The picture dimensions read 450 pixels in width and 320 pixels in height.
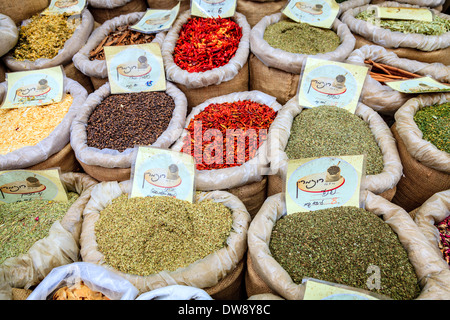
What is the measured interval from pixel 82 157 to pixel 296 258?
1.21 meters

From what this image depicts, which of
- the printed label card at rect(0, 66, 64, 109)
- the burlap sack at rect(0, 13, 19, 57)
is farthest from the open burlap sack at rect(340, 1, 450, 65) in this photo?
the burlap sack at rect(0, 13, 19, 57)

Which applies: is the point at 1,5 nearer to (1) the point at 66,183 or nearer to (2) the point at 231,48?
(1) the point at 66,183

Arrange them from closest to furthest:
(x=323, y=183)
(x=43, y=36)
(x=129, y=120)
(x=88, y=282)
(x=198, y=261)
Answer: (x=88, y=282), (x=198, y=261), (x=323, y=183), (x=129, y=120), (x=43, y=36)

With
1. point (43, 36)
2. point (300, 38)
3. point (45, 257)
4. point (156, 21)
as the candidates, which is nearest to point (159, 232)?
point (45, 257)

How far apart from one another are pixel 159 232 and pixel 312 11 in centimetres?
197

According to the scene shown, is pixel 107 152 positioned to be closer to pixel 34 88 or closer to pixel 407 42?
pixel 34 88

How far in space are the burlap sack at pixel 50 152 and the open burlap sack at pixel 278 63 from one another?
119cm

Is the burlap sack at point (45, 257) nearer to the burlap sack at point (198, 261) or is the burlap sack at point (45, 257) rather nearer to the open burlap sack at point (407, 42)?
the burlap sack at point (198, 261)

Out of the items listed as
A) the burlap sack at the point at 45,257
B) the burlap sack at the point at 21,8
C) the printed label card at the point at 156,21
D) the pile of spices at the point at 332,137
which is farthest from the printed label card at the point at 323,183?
the burlap sack at the point at 21,8

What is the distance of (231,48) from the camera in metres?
2.11

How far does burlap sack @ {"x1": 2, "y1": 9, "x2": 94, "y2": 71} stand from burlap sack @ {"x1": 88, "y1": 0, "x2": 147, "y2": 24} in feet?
0.55

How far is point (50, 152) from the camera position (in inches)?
66.2
